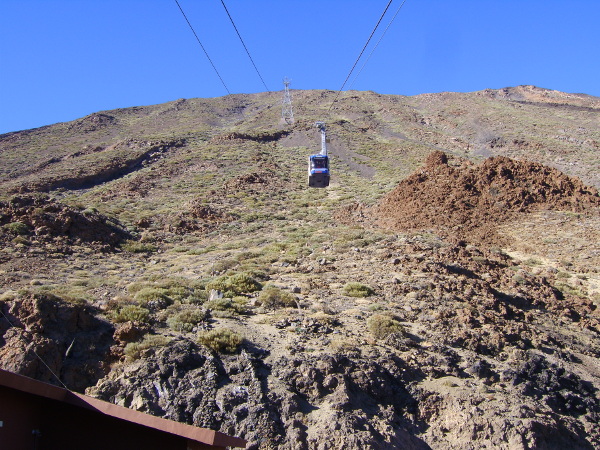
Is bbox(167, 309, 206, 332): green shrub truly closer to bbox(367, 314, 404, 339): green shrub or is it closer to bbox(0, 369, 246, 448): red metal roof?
bbox(367, 314, 404, 339): green shrub

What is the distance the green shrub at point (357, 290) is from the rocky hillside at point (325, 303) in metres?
0.08

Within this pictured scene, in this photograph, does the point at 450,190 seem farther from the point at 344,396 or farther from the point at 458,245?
the point at 344,396

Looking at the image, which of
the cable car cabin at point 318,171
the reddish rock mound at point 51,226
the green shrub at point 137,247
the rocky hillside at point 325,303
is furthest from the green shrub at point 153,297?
the cable car cabin at point 318,171

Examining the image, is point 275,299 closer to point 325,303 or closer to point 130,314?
point 325,303

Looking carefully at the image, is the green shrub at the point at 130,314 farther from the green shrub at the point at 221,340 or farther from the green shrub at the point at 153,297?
the green shrub at the point at 221,340

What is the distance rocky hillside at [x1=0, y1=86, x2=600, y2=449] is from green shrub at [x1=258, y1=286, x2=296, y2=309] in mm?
66

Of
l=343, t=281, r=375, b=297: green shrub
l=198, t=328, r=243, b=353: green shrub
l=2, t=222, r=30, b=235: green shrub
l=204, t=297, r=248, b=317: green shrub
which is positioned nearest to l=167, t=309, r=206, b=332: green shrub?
l=204, t=297, r=248, b=317: green shrub

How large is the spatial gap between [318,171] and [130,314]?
13.6 meters

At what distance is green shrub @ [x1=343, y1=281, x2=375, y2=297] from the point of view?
17.8 m

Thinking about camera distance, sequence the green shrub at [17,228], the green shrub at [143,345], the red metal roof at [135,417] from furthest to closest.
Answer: the green shrub at [17,228] → the green shrub at [143,345] → the red metal roof at [135,417]

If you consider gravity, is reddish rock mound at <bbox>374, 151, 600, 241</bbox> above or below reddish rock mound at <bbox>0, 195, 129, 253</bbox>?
above

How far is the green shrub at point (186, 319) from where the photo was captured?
14.0 metres

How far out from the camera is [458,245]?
959 inches

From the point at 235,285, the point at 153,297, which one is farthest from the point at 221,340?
the point at 235,285
